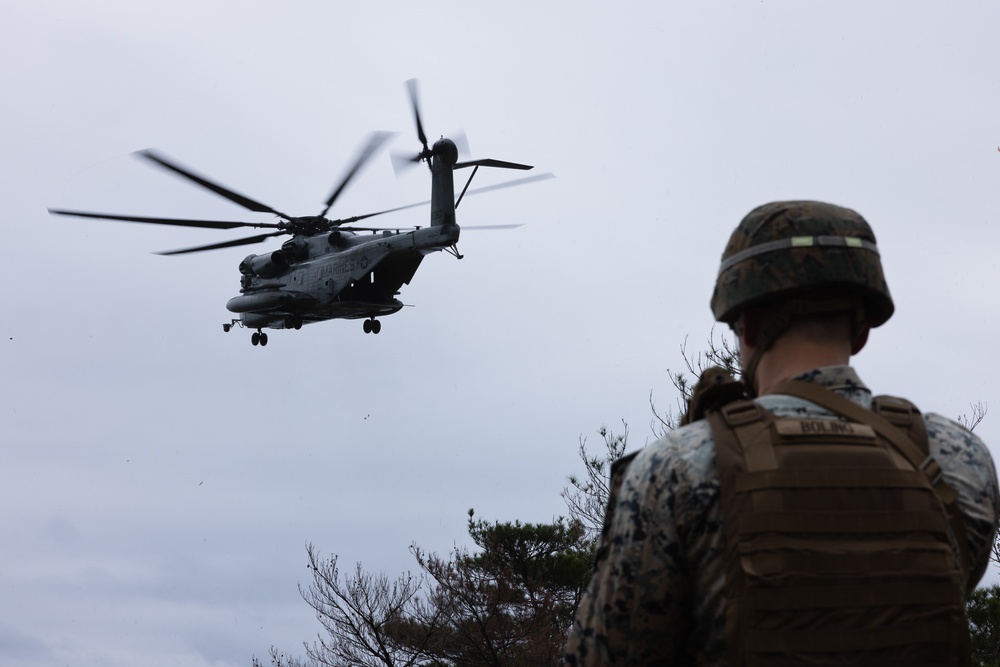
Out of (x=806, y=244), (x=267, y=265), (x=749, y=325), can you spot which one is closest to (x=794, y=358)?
(x=749, y=325)

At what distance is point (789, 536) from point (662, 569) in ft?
0.81

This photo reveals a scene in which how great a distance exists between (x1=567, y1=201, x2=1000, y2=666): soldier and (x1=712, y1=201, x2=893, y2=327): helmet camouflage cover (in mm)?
19

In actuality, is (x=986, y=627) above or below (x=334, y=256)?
below

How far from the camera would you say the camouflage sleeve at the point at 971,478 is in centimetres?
253

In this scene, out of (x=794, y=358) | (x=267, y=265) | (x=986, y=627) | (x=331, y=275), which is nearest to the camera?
(x=794, y=358)

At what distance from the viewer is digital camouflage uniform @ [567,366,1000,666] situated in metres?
2.29

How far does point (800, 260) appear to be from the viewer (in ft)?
8.36

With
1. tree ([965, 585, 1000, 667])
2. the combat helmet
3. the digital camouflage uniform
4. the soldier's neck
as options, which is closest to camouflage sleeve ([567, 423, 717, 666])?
the digital camouflage uniform

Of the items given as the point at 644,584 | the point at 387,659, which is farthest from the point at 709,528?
the point at 387,659

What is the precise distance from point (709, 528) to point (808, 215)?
765 mm

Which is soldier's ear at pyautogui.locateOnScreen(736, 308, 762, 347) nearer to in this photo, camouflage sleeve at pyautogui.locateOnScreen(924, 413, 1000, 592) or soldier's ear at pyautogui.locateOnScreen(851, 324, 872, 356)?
soldier's ear at pyautogui.locateOnScreen(851, 324, 872, 356)

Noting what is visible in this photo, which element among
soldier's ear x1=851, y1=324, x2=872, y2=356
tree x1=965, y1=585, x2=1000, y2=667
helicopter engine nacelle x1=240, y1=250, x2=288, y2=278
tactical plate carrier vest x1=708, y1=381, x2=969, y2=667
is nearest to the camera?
tactical plate carrier vest x1=708, y1=381, x2=969, y2=667

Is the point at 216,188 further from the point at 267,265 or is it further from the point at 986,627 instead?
the point at 986,627

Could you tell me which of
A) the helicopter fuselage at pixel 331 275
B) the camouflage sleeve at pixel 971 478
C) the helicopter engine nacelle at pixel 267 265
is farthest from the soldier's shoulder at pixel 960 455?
the helicopter engine nacelle at pixel 267 265
